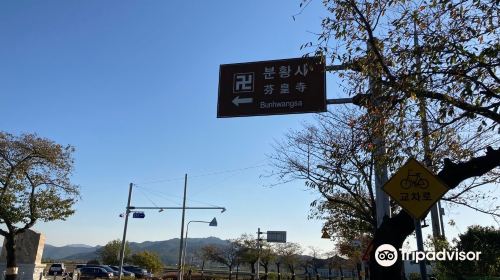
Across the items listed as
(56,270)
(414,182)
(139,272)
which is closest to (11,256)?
(56,270)

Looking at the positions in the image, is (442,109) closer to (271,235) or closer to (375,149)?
(375,149)

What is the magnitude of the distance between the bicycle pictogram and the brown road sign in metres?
3.25

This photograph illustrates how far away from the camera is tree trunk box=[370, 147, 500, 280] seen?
7.64 meters

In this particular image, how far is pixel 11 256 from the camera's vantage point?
2319 centimetres

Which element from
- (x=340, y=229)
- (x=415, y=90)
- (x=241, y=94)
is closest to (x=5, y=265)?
(x=340, y=229)

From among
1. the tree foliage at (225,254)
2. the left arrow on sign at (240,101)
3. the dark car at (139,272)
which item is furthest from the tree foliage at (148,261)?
the left arrow on sign at (240,101)

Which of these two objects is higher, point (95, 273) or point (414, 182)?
point (414, 182)

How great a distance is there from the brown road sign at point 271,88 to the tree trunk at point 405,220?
2.70 meters

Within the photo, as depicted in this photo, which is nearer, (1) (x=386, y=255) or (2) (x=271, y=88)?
(1) (x=386, y=255)

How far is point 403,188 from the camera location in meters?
6.45

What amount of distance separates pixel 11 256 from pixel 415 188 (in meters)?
22.8

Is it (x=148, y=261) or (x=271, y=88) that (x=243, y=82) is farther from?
(x=148, y=261)


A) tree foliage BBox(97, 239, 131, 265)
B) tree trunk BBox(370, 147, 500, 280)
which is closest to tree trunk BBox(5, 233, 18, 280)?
tree trunk BBox(370, 147, 500, 280)

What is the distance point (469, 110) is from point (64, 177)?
23454 millimetres
